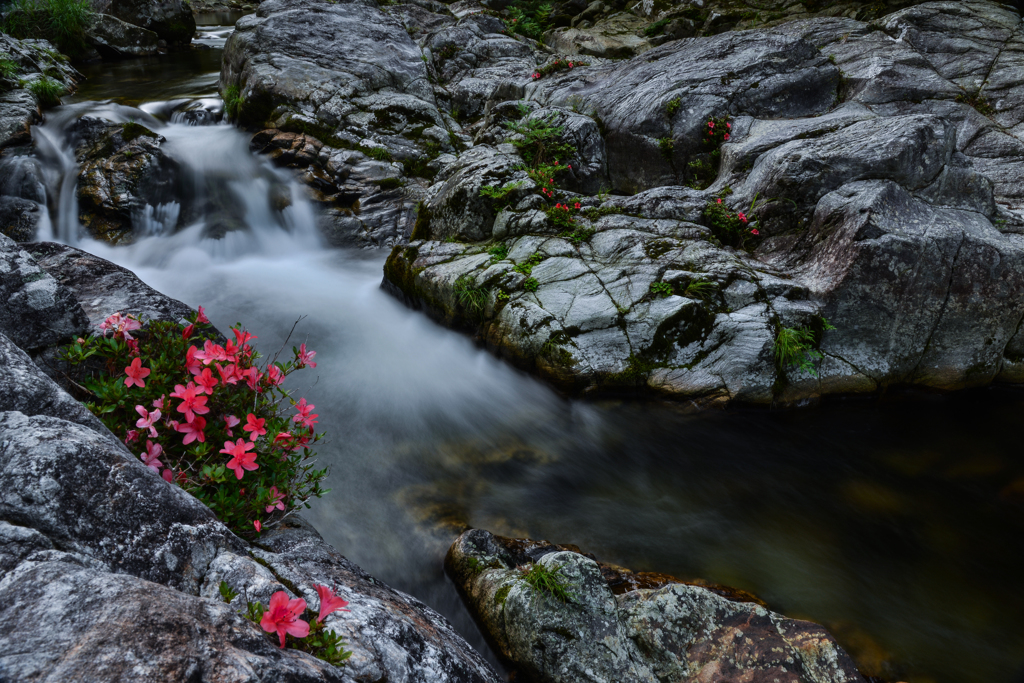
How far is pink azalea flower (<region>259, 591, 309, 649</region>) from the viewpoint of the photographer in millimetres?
1616

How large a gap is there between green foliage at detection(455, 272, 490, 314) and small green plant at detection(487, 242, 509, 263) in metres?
0.43

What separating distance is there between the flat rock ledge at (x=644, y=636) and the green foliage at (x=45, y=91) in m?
13.6

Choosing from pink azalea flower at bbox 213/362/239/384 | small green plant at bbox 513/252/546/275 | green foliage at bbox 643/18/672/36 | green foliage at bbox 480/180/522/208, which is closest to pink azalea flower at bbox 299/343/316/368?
pink azalea flower at bbox 213/362/239/384

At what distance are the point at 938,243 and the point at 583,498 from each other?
200 inches

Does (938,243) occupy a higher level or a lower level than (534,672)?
higher

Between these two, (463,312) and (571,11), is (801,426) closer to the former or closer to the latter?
(463,312)

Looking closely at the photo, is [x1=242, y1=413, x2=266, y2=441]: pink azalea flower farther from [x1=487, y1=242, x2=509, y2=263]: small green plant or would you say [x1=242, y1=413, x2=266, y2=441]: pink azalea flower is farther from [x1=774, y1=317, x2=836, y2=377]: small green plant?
[x1=774, y1=317, x2=836, y2=377]: small green plant

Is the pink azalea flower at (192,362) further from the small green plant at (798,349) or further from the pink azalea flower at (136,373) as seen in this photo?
the small green plant at (798,349)

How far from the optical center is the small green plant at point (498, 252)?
6922mm

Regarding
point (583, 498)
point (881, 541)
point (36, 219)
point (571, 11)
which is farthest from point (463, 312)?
point (571, 11)

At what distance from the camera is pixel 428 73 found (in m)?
13.2

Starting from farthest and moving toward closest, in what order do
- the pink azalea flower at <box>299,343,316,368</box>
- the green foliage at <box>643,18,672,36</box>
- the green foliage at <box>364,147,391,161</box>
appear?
1. the green foliage at <box>643,18,672,36</box>
2. the green foliage at <box>364,147,391,161</box>
3. the pink azalea flower at <box>299,343,316,368</box>

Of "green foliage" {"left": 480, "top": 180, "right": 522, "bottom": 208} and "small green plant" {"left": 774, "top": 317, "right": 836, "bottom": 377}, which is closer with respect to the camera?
"small green plant" {"left": 774, "top": 317, "right": 836, "bottom": 377}

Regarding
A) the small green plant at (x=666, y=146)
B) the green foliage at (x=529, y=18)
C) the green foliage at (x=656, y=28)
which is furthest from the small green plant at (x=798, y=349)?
the green foliage at (x=529, y=18)
